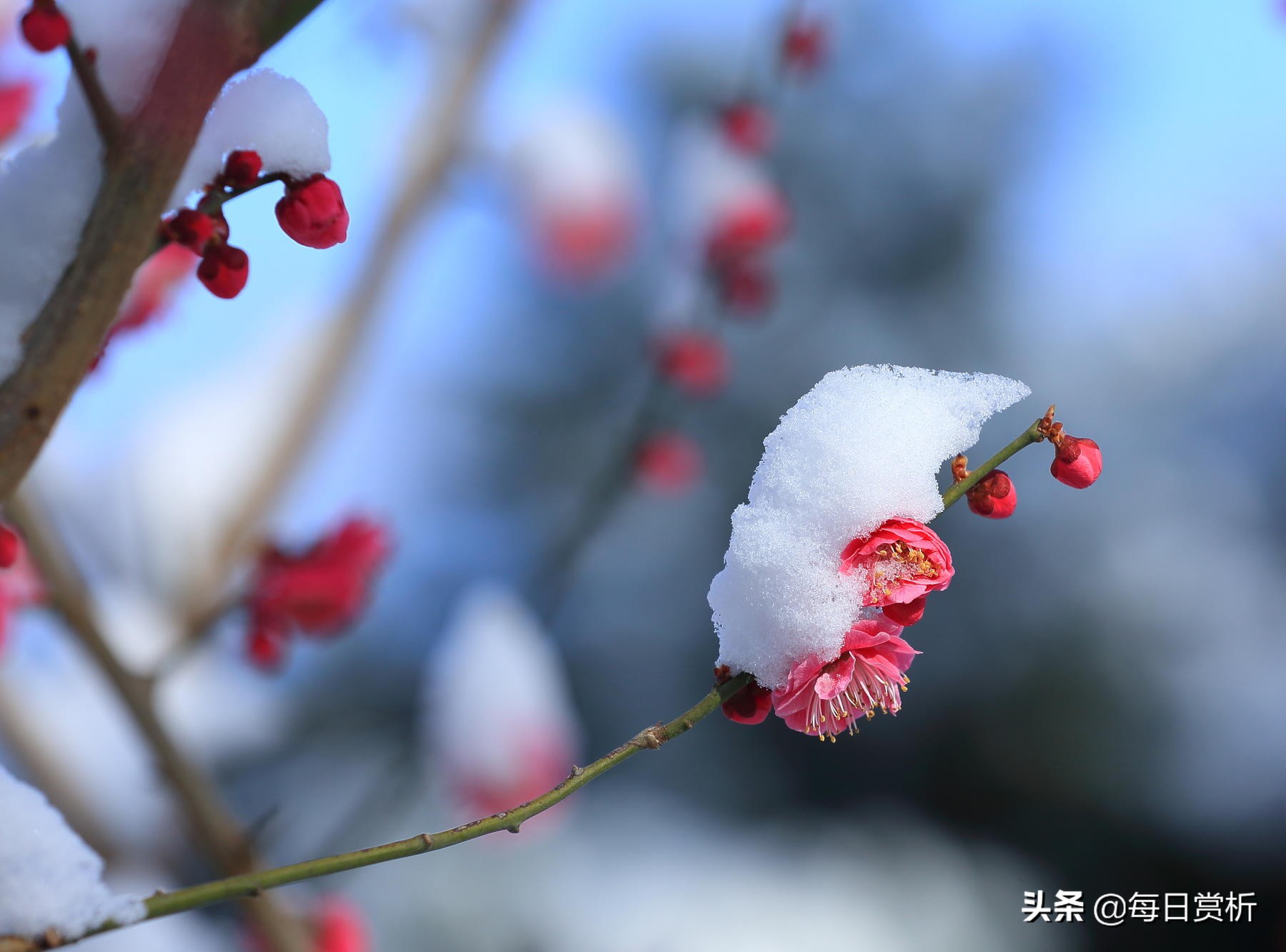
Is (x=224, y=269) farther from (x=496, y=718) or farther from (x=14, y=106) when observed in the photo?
(x=496, y=718)

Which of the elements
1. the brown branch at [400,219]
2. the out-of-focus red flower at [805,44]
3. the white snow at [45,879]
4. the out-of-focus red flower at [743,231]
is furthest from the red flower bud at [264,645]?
the brown branch at [400,219]

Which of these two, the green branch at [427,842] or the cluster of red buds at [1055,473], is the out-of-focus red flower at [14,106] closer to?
the green branch at [427,842]

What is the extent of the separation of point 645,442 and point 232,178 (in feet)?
4.33

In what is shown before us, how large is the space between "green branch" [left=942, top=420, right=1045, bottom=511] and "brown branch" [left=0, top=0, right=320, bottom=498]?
376mm

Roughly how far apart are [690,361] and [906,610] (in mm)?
1307

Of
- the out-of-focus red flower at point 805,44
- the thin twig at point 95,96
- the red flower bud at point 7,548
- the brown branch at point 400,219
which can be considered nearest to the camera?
the thin twig at point 95,96

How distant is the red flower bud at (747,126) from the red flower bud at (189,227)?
1.56 meters

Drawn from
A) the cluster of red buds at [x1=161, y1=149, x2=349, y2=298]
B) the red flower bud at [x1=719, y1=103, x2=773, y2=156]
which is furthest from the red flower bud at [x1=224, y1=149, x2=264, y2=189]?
the red flower bud at [x1=719, y1=103, x2=773, y2=156]

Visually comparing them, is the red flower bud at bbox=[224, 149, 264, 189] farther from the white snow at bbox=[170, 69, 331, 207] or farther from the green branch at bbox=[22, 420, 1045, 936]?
the green branch at bbox=[22, 420, 1045, 936]

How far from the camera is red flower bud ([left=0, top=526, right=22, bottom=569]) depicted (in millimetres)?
502

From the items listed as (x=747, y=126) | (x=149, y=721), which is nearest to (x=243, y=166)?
(x=149, y=721)

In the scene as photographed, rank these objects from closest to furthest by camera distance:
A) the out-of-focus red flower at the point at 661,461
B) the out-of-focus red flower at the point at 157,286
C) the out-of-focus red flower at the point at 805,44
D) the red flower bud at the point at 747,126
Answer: the out-of-focus red flower at the point at 157,286
the out-of-focus red flower at the point at 805,44
the out-of-focus red flower at the point at 661,461
the red flower bud at the point at 747,126

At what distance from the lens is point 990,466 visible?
450 millimetres

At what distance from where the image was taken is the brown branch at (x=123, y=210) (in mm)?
410
